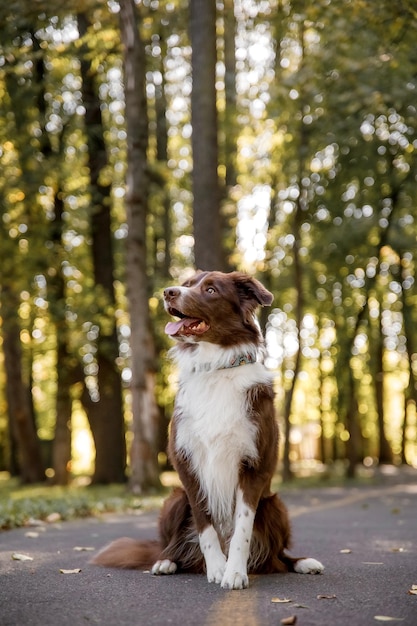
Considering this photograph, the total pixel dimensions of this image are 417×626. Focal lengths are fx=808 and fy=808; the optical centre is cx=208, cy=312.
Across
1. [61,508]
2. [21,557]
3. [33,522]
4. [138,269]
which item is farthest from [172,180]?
[21,557]

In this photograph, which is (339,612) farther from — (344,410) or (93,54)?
(344,410)

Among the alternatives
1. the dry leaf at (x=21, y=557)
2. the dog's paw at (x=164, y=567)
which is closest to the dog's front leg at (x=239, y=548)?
the dog's paw at (x=164, y=567)

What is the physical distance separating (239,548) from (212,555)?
28 cm

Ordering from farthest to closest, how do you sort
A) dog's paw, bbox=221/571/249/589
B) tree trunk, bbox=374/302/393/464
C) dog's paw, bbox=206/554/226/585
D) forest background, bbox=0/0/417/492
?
1. tree trunk, bbox=374/302/393/464
2. forest background, bbox=0/0/417/492
3. dog's paw, bbox=206/554/226/585
4. dog's paw, bbox=221/571/249/589

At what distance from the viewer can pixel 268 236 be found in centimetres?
2298

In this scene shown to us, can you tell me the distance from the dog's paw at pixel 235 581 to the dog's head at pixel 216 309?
157 centimetres

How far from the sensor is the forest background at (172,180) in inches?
578

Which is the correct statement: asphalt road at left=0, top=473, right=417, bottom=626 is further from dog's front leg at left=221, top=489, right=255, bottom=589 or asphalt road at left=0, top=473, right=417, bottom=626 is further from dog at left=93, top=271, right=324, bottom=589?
dog at left=93, top=271, right=324, bottom=589

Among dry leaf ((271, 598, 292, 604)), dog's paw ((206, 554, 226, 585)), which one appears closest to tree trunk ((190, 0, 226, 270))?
dog's paw ((206, 554, 226, 585))

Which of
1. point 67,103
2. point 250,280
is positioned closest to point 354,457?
point 67,103

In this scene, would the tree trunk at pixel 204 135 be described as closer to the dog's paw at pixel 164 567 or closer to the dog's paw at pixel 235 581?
the dog's paw at pixel 164 567

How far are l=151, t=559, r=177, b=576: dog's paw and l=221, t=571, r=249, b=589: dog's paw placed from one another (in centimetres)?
70

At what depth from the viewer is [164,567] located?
5.78 meters

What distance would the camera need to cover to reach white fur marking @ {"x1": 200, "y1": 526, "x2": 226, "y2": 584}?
5426 mm
